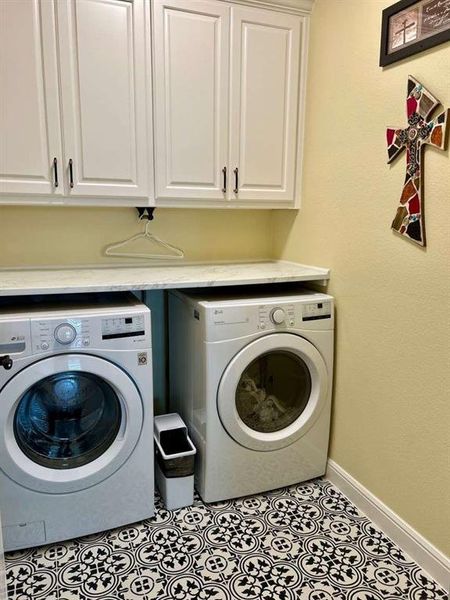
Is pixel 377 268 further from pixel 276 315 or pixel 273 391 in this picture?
pixel 273 391

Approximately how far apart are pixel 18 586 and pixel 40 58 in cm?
204

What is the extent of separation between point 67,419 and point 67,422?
0.04 feet

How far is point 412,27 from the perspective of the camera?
1590mm

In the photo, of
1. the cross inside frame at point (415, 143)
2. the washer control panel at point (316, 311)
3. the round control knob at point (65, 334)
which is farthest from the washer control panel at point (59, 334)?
the cross inside frame at point (415, 143)

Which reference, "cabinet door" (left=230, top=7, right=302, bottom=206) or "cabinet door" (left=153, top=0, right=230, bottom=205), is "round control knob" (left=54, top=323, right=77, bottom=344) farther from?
"cabinet door" (left=230, top=7, right=302, bottom=206)

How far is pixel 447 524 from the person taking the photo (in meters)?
1.59

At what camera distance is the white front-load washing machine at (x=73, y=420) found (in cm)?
164

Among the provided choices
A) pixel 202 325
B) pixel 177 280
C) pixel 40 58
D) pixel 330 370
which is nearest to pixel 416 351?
pixel 330 370

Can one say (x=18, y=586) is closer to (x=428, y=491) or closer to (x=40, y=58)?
(x=428, y=491)

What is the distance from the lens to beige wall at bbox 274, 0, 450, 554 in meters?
1.58

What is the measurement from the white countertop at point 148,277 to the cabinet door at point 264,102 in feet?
1.29

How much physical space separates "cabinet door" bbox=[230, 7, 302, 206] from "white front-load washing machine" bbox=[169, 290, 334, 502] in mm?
614

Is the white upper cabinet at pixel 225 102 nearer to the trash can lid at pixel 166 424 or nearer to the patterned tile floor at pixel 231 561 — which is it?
the trash can lid at pixel 166 424

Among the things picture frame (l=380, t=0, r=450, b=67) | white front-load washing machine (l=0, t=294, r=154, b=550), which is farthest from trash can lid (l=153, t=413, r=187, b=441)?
picture frame (l=380, t=0, r=450, b=67)
